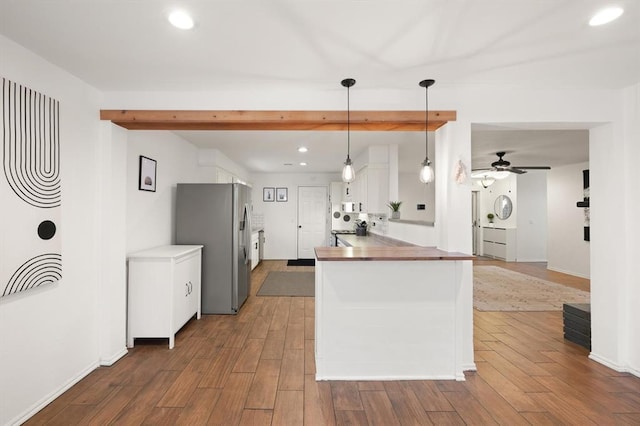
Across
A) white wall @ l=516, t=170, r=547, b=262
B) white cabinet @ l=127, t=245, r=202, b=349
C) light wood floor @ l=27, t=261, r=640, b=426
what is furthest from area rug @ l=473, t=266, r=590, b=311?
Answer: white cabinet @ l=127, t=245, r=202, b=349

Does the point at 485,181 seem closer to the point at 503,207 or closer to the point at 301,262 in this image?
the point at 503,207

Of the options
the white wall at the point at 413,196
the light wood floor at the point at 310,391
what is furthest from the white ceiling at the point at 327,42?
the white wall at the point at 413,196

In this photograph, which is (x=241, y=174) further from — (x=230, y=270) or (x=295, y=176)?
(x=230, y=270)

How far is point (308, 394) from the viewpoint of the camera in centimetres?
219

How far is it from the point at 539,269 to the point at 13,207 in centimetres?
856

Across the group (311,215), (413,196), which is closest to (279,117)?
(311,215)

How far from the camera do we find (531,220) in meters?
7.87

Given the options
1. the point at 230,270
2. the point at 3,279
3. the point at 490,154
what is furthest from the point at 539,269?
the point at 3,279

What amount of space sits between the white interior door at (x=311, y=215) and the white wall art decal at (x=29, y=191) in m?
5.87

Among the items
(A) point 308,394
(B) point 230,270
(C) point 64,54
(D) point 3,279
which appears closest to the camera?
(D) point 3,279

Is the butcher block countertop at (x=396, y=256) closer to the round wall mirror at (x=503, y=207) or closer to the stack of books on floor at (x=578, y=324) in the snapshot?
the stack of books on floor at (x=578, y=324)

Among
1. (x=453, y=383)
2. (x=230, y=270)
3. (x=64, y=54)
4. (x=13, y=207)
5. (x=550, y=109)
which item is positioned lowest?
(x=453, y=383)

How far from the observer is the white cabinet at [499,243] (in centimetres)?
777

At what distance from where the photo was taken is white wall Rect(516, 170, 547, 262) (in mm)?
7824
